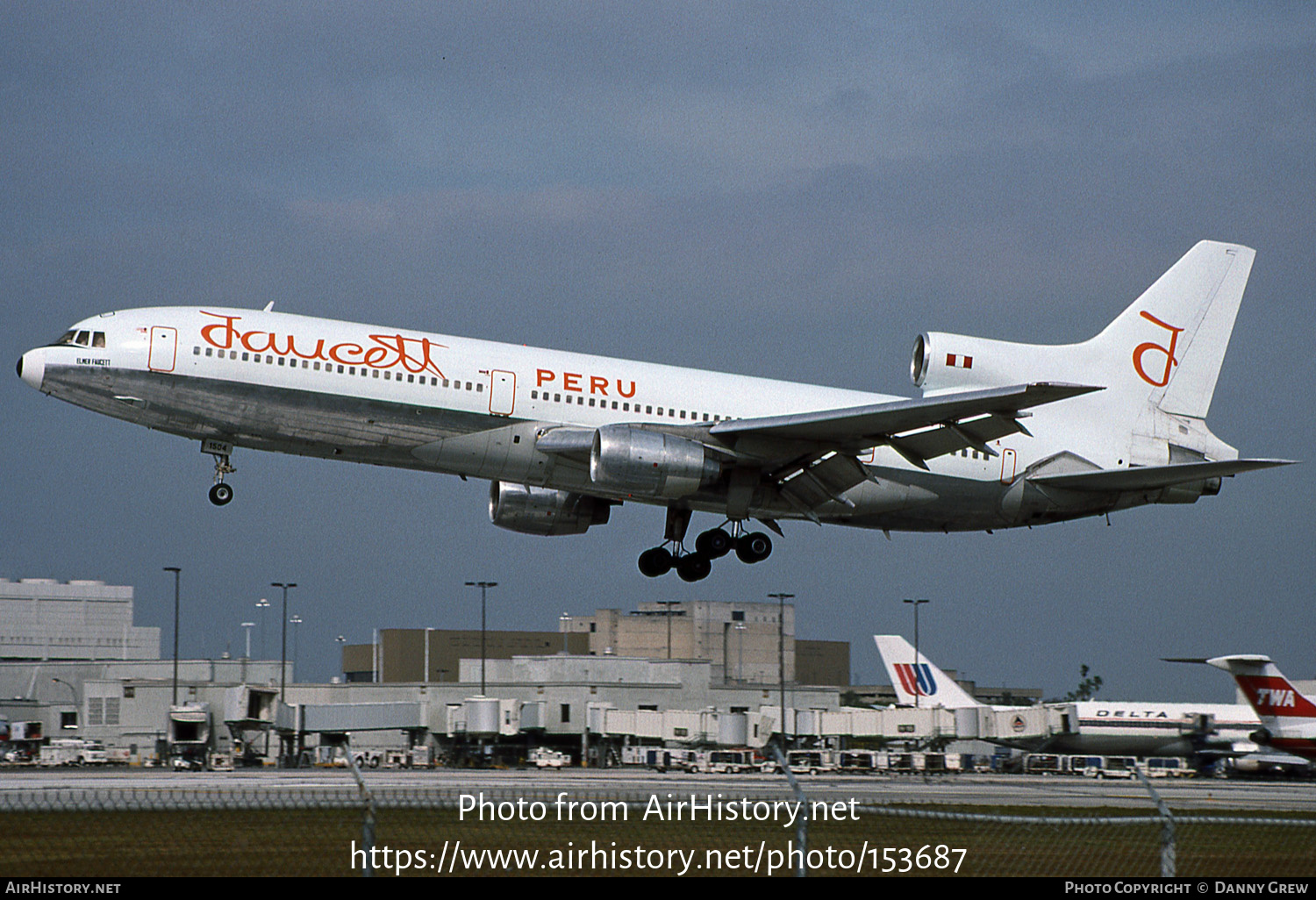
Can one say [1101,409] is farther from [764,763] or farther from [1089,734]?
[1089,734]

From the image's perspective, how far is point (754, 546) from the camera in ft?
133

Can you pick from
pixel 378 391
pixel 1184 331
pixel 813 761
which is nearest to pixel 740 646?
pixel 813 761

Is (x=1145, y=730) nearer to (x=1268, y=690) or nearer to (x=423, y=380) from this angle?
(x=1268, y=690)

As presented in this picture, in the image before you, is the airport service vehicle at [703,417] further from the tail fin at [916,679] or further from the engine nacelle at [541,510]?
the tail fin at [916,679]

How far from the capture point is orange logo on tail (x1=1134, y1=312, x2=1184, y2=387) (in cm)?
4162

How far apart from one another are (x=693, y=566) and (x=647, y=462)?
671cm

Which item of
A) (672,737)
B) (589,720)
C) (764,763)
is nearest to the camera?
(764,763)

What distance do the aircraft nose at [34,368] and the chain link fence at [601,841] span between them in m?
11.6

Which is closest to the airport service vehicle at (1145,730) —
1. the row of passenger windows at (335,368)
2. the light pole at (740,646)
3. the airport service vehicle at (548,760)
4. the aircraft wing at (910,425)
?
the airport service vehicle at (548,760)

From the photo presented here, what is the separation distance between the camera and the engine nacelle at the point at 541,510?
41.3 meters

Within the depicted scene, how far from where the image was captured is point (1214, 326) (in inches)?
1681

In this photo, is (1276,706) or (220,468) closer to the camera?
(220,468)
